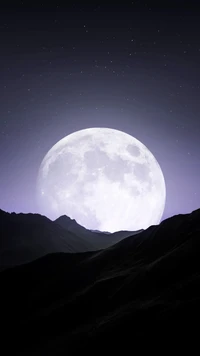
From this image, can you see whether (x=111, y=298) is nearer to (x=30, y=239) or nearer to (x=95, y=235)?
(x=30, y=239)

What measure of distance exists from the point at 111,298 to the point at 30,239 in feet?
201

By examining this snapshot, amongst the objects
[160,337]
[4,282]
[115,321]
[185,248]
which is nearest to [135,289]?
[115,321]

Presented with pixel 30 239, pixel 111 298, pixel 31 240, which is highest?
pixel 30 239

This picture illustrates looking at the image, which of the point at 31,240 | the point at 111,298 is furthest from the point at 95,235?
the point at 111,298

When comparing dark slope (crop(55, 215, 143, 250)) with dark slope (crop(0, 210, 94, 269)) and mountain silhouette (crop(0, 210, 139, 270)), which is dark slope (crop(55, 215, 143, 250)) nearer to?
mountain silhouette (crop(0, 210, 139, 270))

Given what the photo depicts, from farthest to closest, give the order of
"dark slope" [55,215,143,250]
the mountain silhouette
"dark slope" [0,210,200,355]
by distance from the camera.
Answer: "dark slope" [55,215,143,250] → the mountain silhouette → "dark slope" [0,210,200,355]

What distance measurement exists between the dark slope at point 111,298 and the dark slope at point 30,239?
103 ft

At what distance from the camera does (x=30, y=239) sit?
241 feet

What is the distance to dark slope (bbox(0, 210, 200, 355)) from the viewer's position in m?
11.7

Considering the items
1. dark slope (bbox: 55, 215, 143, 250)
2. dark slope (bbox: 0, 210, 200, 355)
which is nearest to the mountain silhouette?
dark slope (bbox: 55, 215, 143, 250)

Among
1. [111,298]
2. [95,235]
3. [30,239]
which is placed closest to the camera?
[111,298]

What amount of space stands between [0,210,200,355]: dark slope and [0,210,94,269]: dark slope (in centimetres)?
3153

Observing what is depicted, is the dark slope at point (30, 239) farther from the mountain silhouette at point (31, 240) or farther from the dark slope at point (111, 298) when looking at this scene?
the dark slope at point (111, 298)

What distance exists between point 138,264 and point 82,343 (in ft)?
38.7
